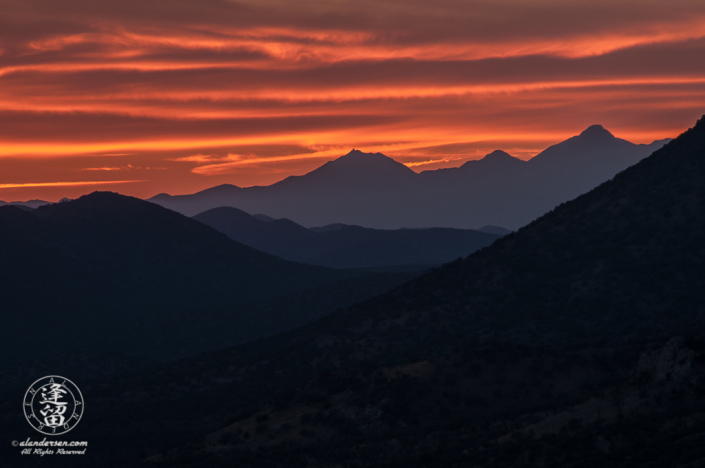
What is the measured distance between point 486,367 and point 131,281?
119 metres

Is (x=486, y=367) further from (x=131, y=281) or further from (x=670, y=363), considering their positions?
(x=131, y=281)

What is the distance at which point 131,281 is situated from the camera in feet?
489

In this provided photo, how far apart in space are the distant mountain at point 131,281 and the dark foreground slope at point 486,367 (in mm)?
42642

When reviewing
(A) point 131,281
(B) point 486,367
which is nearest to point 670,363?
(B) point 486,367

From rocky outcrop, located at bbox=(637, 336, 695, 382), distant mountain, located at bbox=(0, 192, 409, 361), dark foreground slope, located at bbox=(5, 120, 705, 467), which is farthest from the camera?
distant mountain, located at bbox=(0, 192, 409, 361)

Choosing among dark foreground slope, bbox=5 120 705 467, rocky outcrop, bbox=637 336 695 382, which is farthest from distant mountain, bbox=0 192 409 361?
rocky outcrop, bbox=637 336 695 382

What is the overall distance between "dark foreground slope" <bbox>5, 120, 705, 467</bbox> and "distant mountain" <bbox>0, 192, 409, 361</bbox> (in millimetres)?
42642

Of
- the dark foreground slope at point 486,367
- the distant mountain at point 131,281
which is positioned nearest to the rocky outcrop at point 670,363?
the dark foreground slope at point 486,367

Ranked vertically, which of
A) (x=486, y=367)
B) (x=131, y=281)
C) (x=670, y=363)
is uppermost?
(x=131, y=281)

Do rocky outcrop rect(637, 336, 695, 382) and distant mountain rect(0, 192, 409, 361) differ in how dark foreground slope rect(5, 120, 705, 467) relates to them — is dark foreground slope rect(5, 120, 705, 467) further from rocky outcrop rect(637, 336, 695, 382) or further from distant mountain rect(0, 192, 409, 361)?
distant mountain rect(0, 192, 409, 361)

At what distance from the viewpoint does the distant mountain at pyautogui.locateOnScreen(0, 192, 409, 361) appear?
120 metres

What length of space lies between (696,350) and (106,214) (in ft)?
522

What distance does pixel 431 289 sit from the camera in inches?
3206

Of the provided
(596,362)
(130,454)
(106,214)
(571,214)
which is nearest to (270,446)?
(130,454)
